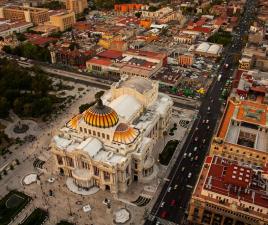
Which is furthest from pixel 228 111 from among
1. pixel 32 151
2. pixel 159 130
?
pixel 32 151

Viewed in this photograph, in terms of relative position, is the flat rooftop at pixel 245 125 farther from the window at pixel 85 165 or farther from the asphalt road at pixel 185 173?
the window at pixel 85 165

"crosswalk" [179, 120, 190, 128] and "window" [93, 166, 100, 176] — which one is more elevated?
"window" [93, 166, 100, 176]

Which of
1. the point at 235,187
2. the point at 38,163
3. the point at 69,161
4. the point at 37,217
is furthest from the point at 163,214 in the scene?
the point at 38,163

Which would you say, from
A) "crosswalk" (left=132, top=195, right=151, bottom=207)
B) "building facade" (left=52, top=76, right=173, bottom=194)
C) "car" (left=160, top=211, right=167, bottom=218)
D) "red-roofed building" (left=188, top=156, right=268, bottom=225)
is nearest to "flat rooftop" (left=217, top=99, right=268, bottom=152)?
"red-roofed building" (left=188, top=156, right=268, bottom=225)

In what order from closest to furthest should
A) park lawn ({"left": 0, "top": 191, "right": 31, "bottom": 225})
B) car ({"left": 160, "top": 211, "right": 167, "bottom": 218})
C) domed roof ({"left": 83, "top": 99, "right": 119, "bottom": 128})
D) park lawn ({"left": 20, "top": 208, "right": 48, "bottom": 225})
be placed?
park lawn ({"left": 20, "top": 208, "right": 48, "bottom": 225}) < park lawn ({"left": 0, "top": 191, "right": 31, "bottom": 225}) < car ({"left": 160, "top": 211, "right": 167, "bottom": 218}) < domed roof ({"left": 83, "top": 99, "right": 119, "bottom": 128})

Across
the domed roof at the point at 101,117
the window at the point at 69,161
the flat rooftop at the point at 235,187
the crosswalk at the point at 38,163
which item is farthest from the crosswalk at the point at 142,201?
the crosswalk at the point at 38,163

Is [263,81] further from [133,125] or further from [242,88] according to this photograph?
[133,125]

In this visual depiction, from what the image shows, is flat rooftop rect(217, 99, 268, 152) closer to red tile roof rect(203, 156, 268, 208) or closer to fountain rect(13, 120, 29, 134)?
red tile roof rect(203, 156, 268, 208)
